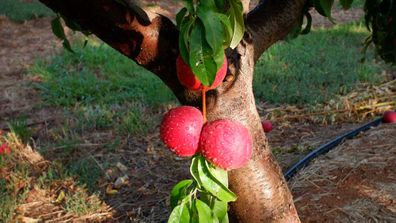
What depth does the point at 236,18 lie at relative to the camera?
3.18 ft

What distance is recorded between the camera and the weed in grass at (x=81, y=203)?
244 cm

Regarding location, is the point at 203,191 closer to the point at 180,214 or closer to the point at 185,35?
the point at 180,214

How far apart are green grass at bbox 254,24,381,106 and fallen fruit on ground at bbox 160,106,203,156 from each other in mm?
2945

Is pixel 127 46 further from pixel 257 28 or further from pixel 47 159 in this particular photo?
pixel 47 159

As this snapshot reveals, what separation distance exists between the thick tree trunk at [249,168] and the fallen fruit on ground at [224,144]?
28 centimetres

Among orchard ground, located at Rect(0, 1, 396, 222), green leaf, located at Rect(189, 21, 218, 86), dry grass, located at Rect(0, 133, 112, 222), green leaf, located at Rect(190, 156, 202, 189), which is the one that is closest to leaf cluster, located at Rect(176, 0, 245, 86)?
green leaf, located at Rect(189, 21, 218, 86)

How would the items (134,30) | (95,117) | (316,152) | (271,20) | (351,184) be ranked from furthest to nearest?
(95,117)
(316,152)
(351,184)
(271,20)
(134,30)

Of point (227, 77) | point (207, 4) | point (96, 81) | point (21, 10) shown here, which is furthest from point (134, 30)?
point (21, 10)

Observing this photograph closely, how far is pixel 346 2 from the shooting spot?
1159 mm

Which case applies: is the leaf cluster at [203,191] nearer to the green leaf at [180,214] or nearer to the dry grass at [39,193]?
the green leaf at [180,214]

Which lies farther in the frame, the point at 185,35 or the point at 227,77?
the point at 227,77

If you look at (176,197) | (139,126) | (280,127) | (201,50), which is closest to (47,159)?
(139,126)

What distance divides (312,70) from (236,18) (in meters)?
3.66

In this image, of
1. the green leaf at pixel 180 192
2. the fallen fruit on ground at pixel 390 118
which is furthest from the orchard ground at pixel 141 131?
the green leaf at pixel 180 192
